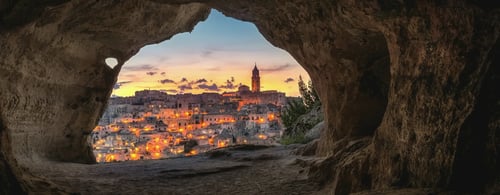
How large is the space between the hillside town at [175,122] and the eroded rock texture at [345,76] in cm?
5047

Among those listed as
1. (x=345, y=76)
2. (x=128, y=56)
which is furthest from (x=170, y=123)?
(x=345, y=76)

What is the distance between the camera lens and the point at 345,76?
1109 cm

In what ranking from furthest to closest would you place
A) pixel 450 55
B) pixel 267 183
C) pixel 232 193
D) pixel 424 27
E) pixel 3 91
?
pixel 3 91 < pixel 267 183 < pixel 232 193 < pixel 424 27 < pixel 450 55

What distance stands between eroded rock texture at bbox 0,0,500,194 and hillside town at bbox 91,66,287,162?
50472mm

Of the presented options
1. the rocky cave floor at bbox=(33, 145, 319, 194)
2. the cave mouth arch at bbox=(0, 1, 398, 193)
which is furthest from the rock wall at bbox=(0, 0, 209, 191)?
the rocky cave floor at bbox=(33, 145, 319, 194)

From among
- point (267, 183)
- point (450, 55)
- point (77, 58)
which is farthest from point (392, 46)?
point (77, 58)

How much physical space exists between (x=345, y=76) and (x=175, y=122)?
105608 mm

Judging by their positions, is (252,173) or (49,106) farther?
(49,106)

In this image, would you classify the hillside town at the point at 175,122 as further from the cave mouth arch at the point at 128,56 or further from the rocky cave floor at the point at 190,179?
the rocky cave floor at the point at 190,179

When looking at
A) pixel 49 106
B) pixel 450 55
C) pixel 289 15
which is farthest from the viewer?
pixel 49 106

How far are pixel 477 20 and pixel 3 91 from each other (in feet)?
35.9

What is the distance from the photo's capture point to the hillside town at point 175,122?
70.1 meters

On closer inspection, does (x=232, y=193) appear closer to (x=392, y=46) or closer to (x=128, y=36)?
(x=392, y=46)

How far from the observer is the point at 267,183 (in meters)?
9.52
